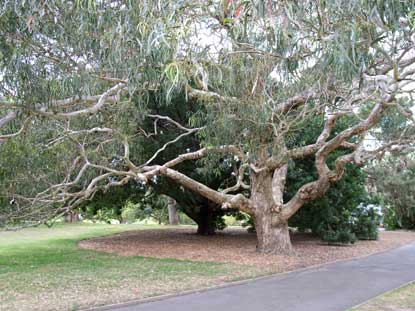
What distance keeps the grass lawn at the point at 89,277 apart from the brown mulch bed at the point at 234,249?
114 centimetres

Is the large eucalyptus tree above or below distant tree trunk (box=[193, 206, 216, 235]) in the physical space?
above

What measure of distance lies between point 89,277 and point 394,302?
22.1 ft

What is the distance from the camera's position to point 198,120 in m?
14.0

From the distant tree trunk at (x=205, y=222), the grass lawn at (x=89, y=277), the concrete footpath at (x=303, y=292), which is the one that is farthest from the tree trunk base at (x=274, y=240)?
the distant tree trunk at (x=205, y=222)

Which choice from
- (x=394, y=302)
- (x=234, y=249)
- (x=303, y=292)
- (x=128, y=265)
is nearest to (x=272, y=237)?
(x=234, y=249)

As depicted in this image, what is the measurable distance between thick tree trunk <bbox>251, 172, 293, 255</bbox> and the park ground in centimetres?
67

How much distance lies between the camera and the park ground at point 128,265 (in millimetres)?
9188

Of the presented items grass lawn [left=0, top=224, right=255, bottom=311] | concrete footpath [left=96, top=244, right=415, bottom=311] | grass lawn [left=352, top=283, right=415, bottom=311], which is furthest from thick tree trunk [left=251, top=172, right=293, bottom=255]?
grass lawn [left=352, top=283, right=415, bottom=311]

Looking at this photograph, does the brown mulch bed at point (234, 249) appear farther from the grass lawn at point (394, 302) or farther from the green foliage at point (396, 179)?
the grass lawn at point (394, 302)

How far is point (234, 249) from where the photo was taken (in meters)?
17.5

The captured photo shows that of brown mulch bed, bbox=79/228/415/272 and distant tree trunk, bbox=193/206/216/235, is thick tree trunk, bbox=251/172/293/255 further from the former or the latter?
distant tree trunk, bbox=193/206/216/235

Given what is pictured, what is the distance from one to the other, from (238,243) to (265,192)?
15.2 ft

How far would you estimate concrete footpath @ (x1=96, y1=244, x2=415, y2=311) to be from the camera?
8422 mm

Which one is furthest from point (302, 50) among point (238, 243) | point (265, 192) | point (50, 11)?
point (238, 243)
